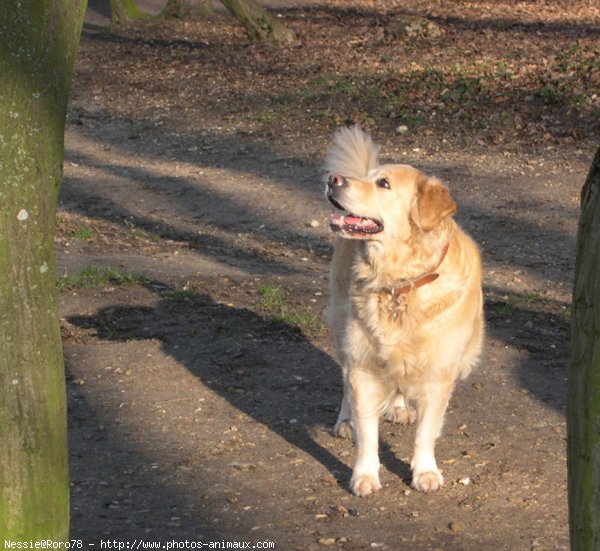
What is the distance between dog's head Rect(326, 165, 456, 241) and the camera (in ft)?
17.0

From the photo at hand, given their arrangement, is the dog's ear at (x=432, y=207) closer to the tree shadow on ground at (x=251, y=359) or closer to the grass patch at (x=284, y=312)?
the tree shadow on ground at (x=251, y=359)

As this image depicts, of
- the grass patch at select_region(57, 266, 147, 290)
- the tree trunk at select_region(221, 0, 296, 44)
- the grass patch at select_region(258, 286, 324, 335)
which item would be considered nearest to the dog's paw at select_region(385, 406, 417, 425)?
→ the grass patch at select_region(258, 286, 324, 335)

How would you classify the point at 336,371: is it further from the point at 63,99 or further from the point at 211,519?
the point at 63,99

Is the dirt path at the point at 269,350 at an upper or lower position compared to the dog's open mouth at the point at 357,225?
lower

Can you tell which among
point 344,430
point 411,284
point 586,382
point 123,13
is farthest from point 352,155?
point 123,13

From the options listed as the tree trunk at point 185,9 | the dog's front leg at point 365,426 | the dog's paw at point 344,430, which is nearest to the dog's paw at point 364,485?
the dog's front leg at point 365,426

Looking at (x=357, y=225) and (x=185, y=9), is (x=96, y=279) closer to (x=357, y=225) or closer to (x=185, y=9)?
(x=357, y=225)

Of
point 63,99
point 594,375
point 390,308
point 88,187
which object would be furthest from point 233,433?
point 88,187

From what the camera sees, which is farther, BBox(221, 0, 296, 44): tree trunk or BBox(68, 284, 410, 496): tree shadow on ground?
BBox(221, 0, 296, 44): tree trunk

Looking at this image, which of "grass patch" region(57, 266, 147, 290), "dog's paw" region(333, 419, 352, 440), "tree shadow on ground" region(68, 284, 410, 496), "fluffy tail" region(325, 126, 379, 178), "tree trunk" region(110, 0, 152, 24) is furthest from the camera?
"tree trunk" region(110, 0, 152, 24)

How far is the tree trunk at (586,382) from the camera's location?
255 centimetres

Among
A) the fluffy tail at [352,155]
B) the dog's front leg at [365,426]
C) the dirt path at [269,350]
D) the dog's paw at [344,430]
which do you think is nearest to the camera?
the dirt path at [269,350]

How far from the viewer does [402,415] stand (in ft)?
20.4

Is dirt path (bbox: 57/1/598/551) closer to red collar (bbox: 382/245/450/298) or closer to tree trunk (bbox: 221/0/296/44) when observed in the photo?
red collar (bbox: 382/245/450/298)
